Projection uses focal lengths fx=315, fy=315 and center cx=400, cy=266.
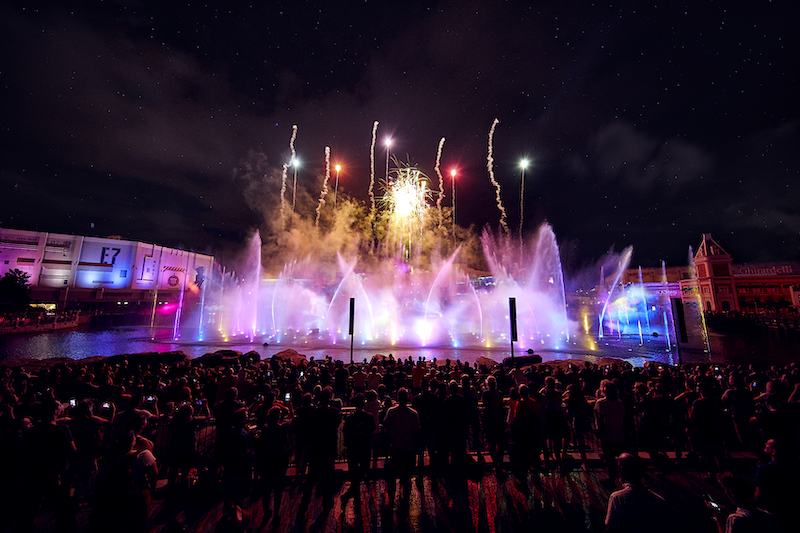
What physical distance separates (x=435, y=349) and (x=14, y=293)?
6953 centimetres

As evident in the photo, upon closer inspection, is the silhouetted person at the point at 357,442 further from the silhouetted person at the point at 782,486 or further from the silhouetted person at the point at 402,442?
the silhouetted person at the point at 782,486

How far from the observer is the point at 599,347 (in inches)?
1326

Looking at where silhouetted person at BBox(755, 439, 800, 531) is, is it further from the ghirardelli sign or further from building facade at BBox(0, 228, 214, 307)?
the ghirardelli sign

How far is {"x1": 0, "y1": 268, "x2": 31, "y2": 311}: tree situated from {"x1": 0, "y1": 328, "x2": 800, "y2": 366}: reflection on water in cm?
1569

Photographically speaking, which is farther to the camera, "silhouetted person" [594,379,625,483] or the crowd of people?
"silhouetted person" [594,379,625,483]

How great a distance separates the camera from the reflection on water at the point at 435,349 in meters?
27.5

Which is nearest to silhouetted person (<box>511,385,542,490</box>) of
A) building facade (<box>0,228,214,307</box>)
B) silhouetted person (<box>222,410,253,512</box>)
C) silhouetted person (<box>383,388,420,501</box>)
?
silhouetted person (<box>383,388,420,501</box>)

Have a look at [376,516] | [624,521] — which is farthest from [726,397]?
[376,516]

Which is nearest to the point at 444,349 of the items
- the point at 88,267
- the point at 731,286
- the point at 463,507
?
the point at 463,507

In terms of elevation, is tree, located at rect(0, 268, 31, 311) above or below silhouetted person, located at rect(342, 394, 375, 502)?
above

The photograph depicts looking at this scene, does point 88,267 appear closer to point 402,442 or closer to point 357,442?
point 357,442

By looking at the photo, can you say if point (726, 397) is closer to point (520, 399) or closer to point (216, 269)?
point (520, 399)

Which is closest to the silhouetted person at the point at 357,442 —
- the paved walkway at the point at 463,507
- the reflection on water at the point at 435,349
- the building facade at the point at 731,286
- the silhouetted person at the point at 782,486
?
the paved walkway at the point at 463,507

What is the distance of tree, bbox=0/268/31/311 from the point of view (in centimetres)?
5009
